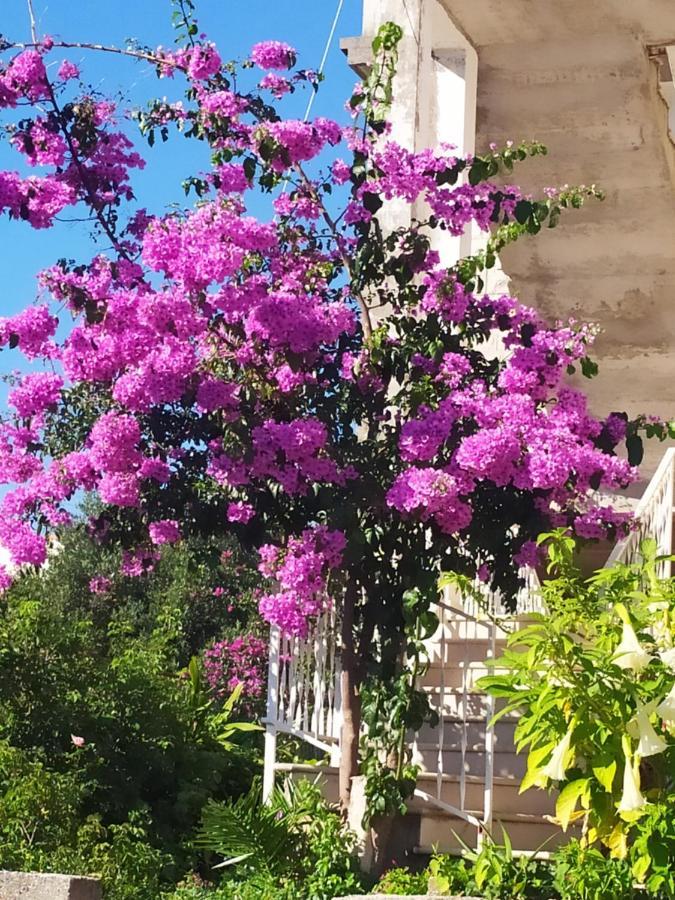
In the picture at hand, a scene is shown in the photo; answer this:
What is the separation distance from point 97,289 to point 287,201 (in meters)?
1.07

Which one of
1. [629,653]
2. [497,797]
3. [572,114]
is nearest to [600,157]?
[572,114]

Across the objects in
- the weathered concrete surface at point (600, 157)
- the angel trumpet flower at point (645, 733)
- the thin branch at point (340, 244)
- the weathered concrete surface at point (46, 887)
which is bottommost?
the weathered concrete surface at point (46, 887)

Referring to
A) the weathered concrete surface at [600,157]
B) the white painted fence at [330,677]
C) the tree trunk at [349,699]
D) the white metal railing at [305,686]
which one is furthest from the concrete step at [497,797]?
the weathered concrete surface at [600,157]

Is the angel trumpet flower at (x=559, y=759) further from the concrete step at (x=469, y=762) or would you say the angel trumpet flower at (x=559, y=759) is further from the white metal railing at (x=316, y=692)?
the white metal railing at (x=316, y=692)

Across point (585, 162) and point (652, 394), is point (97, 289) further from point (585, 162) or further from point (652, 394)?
point (652, 394)

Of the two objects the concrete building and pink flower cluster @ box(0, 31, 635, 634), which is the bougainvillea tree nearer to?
pink flower cluster @ box(0, 31, 635, 634)

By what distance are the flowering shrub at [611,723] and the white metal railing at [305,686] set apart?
1901 mm

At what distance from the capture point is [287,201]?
709 cm


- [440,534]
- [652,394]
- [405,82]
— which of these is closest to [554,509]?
[440,534]

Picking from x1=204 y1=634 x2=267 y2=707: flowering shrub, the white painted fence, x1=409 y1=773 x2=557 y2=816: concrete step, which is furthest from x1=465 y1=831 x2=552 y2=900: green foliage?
x1=204 y1=634 x2=267 y2=707: flowering shrub

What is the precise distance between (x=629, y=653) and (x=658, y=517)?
2430mm

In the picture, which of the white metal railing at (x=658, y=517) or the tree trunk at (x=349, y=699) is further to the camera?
the white metal railing at (x=658, y=517)

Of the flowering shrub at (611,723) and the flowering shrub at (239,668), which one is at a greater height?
the flowering shrub at (239,668)

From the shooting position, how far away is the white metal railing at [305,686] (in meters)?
7.12
